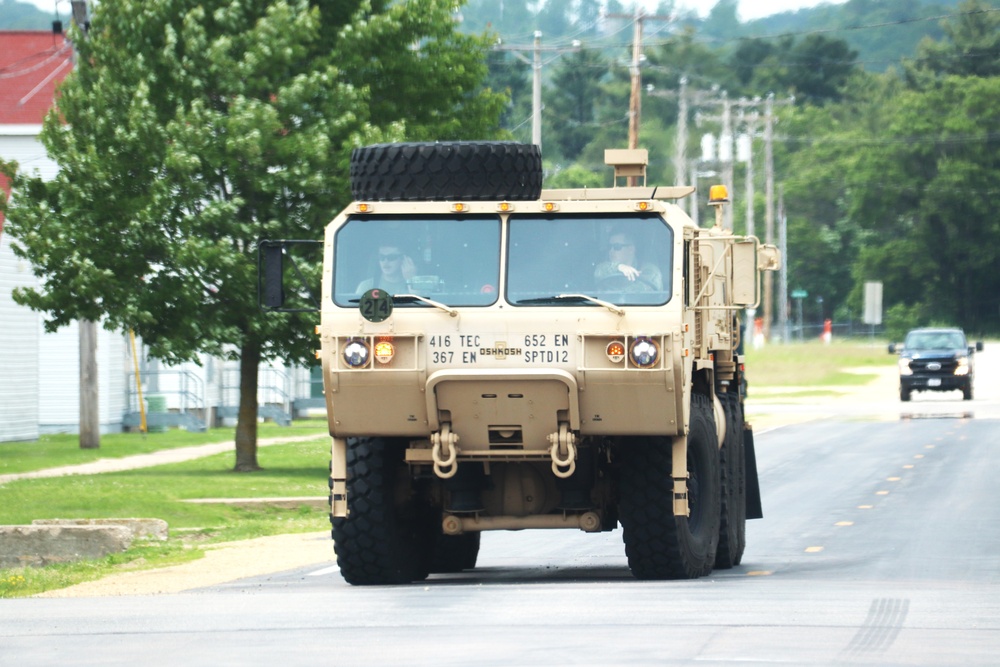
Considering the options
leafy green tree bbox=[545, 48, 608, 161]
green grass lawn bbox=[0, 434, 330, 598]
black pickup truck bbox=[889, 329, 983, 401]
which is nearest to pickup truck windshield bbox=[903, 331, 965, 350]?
black pickup truck bbox=[889, 329, 983, 401]

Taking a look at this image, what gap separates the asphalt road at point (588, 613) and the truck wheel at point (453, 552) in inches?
7.8

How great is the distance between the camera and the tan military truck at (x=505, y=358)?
13188 millimetres

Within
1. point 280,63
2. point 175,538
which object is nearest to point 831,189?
point 280,63

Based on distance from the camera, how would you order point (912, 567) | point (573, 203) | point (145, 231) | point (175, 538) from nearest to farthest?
point (573, 203) → point (912, 567) → point (175, 538) → point (145, 231)

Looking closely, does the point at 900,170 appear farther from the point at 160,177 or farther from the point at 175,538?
Answer: the point at 175,538

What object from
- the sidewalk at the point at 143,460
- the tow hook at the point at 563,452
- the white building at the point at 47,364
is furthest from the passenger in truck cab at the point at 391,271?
the white building at the point at 47,364

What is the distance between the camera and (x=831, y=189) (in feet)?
410

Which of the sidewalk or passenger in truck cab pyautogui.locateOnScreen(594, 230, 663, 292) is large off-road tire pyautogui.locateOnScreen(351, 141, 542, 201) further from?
the sidewalk

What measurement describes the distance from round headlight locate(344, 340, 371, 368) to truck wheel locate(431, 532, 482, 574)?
2700mm

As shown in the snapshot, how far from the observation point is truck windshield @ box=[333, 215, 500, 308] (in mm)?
13547

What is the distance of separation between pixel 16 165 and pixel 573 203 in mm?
15717

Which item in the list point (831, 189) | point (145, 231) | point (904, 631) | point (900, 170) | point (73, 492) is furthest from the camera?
point (831, 189)

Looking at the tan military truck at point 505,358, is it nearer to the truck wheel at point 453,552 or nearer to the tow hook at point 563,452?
the tow hook at point 563,452

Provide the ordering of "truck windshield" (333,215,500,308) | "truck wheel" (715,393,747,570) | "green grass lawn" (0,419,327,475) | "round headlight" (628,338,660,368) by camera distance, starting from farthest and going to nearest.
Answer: "green grass lawn" (0,419,327,475) → "truck wheel" (715,393,747,570) → "truck windshield" (333,215,500,308) → "round headlight" (628,338,660,368)
